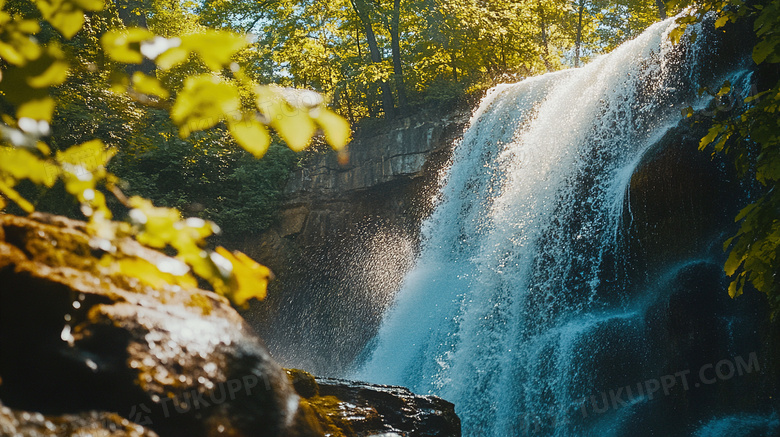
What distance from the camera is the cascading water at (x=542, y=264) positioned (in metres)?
6.28

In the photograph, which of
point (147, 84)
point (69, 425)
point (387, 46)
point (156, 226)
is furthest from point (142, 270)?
point (387, 46)

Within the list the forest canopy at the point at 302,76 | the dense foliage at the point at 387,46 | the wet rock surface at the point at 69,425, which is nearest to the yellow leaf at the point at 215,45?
the wet rock surface at the point at 69,425

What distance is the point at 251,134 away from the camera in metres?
0.92

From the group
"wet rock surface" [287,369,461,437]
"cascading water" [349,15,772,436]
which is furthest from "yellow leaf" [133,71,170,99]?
"cascading water" [349,15,772,436]

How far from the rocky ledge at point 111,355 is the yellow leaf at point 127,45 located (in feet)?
1.64

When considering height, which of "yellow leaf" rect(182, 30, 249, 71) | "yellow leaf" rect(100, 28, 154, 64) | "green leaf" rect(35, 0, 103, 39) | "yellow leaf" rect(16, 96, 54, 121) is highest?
"green leaf" rect(35, 0, 103, 39)

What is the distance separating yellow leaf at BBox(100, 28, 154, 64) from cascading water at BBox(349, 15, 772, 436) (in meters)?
5.87

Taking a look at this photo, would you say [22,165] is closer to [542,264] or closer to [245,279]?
[245,279]

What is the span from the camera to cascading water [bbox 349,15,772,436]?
6281 millimetres

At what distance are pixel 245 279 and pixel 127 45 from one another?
465 millimetres

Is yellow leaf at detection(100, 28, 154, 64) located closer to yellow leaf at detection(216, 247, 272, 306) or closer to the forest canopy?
yellow leaf at detection(216, 247, 272, 306)

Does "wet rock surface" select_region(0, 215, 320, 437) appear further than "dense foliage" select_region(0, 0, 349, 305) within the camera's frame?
Yes

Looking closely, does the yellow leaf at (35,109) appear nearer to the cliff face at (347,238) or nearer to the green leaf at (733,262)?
the green leaf at (733,262)

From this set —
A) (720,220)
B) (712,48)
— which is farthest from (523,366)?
(712,48)
